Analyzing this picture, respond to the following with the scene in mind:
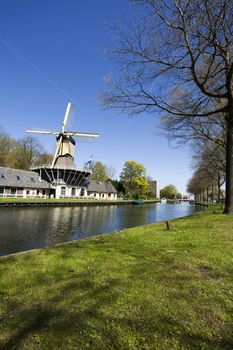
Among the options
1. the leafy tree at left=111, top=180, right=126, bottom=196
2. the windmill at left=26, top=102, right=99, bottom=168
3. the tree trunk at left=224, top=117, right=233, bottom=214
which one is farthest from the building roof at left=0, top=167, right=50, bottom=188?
the leafy tree at left=111, top=180, right=126, bottom=196

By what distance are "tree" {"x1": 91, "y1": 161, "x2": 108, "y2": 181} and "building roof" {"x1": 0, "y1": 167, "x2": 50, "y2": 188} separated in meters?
35.9

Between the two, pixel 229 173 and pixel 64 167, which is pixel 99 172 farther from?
pixel 229 173

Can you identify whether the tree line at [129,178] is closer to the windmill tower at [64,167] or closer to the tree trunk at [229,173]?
the windmill tower at [64,167]

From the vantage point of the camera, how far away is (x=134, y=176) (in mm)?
81438

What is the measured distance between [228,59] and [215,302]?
419 inches

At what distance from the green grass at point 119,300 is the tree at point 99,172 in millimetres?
79649

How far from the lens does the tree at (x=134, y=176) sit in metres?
80.4

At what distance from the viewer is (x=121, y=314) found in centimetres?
286

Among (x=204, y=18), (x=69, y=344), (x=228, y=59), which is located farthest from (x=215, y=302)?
(x=228, y=59)

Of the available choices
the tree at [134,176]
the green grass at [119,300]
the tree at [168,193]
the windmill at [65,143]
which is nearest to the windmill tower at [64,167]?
the windmill at [65,143]

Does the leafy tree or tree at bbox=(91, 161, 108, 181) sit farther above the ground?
tree at bbox=(91, 161, 108, 181)

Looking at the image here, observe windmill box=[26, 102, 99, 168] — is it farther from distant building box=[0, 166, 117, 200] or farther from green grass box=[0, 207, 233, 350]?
green grass box=[0, 207, 233, 350]

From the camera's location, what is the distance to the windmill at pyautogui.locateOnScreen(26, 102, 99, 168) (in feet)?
166

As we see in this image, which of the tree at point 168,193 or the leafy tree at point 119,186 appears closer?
the leafy tree at point 119,186
